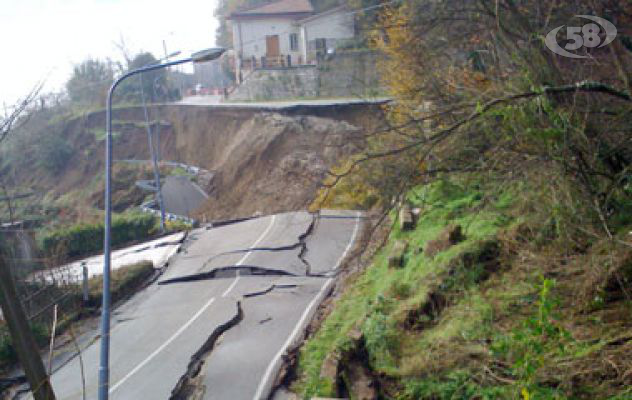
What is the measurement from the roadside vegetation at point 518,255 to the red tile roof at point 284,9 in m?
39.5

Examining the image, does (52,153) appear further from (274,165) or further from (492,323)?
(492,323)

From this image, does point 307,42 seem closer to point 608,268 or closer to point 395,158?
point 395,158

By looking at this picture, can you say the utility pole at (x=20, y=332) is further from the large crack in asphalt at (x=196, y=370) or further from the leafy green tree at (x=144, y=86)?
the leafy green tree at (x=144, y=86)

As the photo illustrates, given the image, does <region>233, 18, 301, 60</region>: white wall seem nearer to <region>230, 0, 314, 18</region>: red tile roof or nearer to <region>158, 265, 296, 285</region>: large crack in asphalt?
<region>230, 0, 314, 18</region>: red tile roof

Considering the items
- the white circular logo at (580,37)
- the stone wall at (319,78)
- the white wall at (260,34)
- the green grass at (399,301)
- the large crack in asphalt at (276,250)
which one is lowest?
the large crack in asphalt at (276,250)

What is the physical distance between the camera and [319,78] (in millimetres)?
38969

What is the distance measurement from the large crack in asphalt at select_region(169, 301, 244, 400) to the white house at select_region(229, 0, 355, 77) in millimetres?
32990

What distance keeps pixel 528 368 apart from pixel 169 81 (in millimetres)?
58227

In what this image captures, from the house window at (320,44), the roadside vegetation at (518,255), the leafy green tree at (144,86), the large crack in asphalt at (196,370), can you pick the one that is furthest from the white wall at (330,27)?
the large crack in asphalt at (196,370)

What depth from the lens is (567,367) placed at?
5914 millimetres

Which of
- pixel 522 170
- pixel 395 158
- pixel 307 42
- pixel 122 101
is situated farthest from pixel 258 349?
pixel 122 101

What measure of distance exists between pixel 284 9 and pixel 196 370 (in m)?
42.8

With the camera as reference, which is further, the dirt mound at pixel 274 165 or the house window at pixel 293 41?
the house window at pixel 293 41

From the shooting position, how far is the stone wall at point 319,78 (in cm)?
3700
